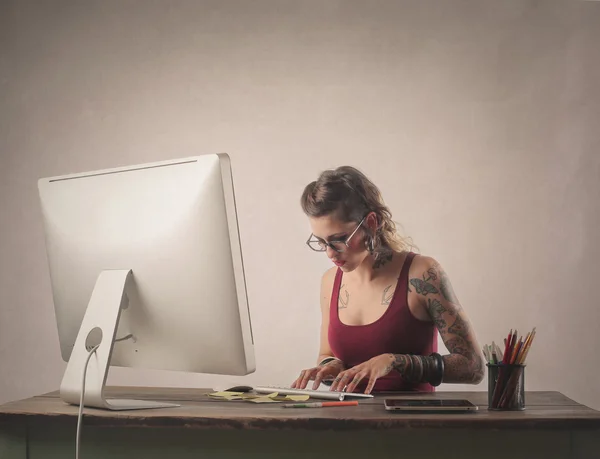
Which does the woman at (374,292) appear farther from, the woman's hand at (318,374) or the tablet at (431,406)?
the tablet at (431,406)

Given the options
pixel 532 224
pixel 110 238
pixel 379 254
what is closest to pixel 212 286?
pixel 110 238

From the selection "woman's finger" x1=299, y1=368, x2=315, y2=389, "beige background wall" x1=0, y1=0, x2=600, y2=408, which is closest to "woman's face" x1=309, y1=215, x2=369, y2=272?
"woman's finger" x1=299, y1=368, x2=315, y2=389

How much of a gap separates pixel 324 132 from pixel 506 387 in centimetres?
225

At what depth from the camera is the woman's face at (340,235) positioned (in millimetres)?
2104

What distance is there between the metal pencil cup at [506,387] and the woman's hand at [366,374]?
266 mm

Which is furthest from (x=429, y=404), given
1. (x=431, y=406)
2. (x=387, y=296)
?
(x=387, y=296)

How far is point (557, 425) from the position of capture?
1.14 metres

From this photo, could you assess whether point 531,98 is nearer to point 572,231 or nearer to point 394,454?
point 572,231

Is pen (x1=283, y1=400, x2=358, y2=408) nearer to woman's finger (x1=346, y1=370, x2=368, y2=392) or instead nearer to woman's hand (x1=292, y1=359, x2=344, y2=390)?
woman's finger (x1=346, y1=370, x2=368, y2=392)

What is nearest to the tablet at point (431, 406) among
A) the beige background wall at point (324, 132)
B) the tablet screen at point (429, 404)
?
the tablet screen at point (429, 404)

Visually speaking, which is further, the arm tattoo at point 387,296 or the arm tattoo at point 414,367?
the arm tattoo at point 387,296

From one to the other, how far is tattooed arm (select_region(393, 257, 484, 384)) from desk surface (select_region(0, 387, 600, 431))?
0.41m

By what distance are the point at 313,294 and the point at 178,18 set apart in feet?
5.00

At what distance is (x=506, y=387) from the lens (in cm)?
129
